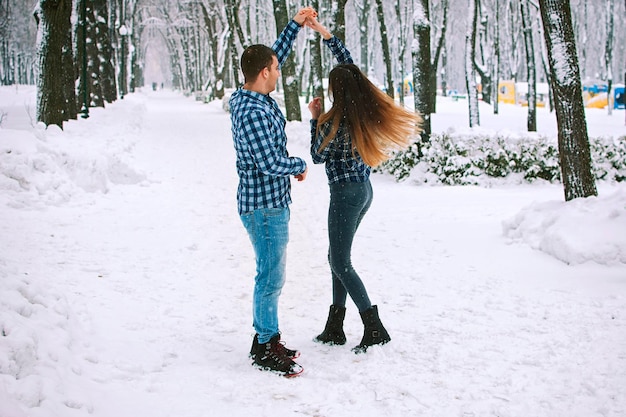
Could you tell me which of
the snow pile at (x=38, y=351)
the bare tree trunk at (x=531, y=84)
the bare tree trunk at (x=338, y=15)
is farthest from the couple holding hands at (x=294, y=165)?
the bare tree trunk at (x=531, y=84)

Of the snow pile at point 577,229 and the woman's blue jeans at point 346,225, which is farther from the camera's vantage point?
the snow pile at point 577,229

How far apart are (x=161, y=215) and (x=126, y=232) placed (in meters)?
1.07

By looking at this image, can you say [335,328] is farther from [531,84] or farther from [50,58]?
[531,84]

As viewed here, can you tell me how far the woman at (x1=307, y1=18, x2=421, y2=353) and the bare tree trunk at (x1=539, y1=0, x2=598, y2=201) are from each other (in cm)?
406

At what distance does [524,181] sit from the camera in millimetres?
10883

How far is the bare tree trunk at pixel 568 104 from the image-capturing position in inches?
282

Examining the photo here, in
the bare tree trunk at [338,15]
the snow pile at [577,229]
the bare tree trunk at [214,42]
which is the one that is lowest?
the snow pile at [577,229]

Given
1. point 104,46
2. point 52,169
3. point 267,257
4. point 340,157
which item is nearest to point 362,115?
point 340,157

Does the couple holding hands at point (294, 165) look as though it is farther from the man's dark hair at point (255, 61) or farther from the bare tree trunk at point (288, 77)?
the bare tree trunk at point (288, 77)

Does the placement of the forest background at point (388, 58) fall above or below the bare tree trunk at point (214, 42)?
below

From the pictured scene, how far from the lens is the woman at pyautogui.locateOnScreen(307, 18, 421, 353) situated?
3830 millimetres

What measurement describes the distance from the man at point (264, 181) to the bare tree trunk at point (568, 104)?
16.0ft

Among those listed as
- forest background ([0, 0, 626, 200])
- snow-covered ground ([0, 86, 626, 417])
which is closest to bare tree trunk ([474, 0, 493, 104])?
forest background ([0, 0, 626, 200])

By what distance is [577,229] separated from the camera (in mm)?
6129
